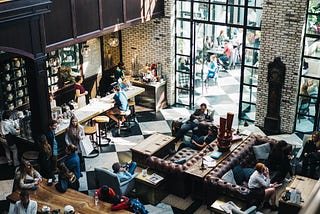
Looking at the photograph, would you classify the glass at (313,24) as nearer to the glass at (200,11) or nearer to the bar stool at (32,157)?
the glass at (200,11)

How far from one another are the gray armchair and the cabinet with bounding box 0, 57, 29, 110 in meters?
4.15

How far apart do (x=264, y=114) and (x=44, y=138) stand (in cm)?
621

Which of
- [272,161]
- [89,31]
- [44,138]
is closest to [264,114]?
[272,161]

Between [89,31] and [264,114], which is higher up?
[89,31]

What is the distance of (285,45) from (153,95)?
4.41 meters

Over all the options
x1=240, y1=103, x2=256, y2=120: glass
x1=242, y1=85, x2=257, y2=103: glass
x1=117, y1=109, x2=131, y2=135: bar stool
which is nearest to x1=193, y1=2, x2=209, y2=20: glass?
x1=242, y1=85, x2=257, y2=103: glass

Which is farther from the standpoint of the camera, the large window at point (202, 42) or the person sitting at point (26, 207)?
the large window at point (202, 42)

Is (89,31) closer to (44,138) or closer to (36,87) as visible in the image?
(36,87)

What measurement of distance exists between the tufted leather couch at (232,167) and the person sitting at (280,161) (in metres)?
0.57

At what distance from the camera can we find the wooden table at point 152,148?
9977 millimetres

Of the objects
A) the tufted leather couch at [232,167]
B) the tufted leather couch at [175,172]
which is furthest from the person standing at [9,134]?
the tufted leather couch at [232,167]

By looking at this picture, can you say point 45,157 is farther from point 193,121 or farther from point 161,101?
point 161,101

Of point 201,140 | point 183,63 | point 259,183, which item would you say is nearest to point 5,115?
point 201,140

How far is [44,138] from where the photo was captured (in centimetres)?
893
